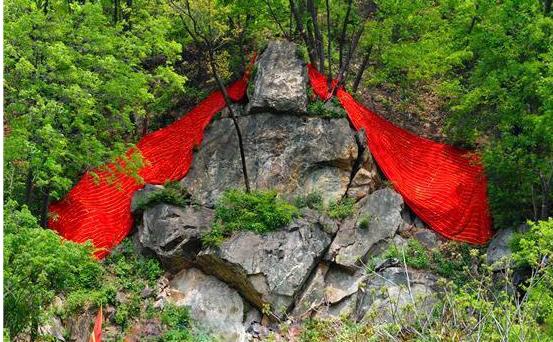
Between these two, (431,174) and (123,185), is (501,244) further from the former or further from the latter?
(123,185)

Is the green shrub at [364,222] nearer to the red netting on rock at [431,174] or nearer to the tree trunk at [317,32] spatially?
the red netting on rock at [431,174]

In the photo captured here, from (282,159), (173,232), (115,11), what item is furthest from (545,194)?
(115,11)

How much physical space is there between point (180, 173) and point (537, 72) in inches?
378

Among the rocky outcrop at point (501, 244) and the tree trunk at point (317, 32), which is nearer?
the rocky outcrop at point (501, 244)

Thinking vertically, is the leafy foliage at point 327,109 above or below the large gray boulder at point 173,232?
above

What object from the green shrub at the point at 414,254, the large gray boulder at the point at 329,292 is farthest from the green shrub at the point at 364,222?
the large gray boulder at the point at 329,292

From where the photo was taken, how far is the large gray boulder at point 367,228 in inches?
646

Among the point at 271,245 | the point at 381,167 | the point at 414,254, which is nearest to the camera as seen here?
the point at 271,245

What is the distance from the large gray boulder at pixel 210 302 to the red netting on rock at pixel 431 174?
5.48 m

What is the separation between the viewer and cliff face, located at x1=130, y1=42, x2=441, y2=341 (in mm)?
15836

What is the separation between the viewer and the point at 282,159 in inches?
725

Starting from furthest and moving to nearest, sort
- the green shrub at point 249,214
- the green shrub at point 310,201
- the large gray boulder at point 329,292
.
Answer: the green shrub at point 310,201 → the green shrub at point 249,214 → the large gray boulder at point 329,292

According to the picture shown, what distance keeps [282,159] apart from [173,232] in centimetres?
376

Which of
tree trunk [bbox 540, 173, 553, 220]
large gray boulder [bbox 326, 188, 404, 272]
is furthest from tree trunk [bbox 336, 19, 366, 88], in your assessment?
tree trunk [bbox 540, 173, 553, 220]
